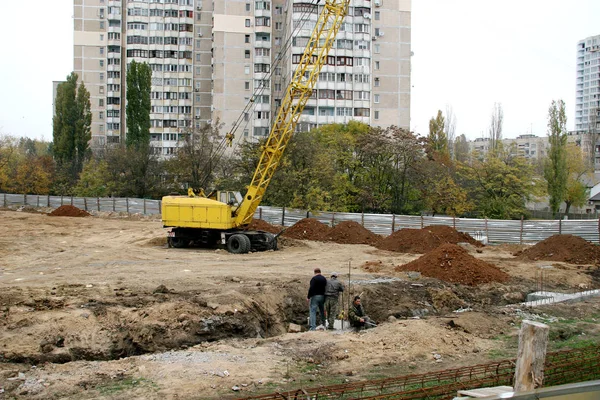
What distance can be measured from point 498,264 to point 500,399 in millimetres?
20533

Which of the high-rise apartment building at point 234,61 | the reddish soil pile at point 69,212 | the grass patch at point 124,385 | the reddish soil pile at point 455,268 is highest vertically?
the high-rise apartment building at point 234,61

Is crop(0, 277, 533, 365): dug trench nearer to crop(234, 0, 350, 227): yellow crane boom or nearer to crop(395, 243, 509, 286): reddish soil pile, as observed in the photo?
crop(395, 243, 509, 286): reddish soil pile

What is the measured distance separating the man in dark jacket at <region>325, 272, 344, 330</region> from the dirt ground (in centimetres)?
116

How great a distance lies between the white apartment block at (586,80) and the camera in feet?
602

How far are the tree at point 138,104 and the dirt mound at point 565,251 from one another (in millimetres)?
43473

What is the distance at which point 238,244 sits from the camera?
27.9 metres

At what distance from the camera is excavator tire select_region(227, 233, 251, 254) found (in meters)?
27.7

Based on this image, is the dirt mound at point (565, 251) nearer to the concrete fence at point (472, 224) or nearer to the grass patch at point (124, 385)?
the concrete fence at point (472, 224)

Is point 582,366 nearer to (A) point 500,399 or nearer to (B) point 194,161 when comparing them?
(A) point 500,399

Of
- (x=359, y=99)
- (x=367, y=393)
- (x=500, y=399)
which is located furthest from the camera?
(x=359, y=99)

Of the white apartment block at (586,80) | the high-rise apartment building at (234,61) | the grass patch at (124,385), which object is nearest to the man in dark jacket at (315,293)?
the grass patch at (124,385)

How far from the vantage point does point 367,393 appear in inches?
371

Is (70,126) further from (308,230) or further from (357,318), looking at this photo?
(357,318)

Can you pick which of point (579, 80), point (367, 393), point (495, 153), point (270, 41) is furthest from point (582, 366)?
point (579, 80)
